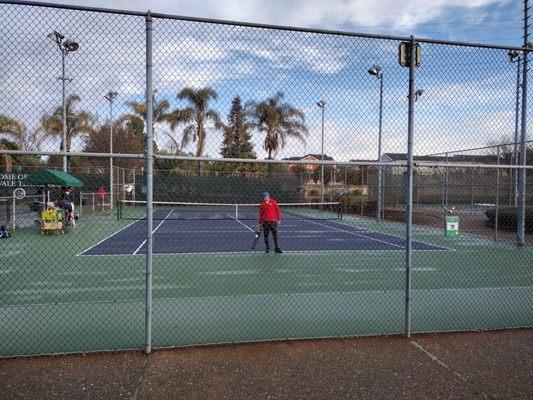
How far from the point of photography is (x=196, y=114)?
5941 mm

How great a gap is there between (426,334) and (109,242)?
36.7ft

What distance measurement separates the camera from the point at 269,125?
19.5 ft

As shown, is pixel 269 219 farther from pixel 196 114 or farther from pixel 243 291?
pixel 196 114

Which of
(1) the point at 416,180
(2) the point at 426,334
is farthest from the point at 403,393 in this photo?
(1) the point at 416,180

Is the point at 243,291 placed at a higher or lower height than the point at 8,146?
lower

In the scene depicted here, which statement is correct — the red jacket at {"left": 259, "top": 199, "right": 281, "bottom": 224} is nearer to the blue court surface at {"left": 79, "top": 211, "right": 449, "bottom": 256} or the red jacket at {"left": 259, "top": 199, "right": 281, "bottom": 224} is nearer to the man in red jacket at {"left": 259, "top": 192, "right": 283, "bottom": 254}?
the man in red jacket at {"left": 259, "top": 192, "right": 283, "bottom": 254}

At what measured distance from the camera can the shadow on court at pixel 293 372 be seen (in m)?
3.66

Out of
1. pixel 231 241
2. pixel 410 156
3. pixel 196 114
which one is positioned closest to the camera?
pixel 410 156

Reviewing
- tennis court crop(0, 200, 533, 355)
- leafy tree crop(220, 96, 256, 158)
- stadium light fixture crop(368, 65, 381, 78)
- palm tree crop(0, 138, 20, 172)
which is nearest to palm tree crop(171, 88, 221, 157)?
leafy tree crop(220, 96, 256, 158)

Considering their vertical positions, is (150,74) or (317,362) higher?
(150,74)

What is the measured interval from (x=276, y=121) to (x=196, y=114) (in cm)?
114

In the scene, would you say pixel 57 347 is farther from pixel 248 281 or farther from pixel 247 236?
pixel 247 236

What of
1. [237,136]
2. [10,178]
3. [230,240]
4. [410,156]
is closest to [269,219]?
[230,240]

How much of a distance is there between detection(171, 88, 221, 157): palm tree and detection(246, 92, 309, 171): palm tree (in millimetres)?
523
